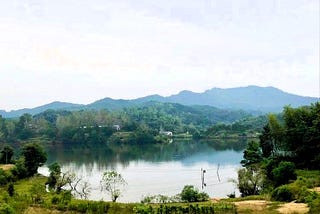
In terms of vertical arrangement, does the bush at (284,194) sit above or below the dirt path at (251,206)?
above

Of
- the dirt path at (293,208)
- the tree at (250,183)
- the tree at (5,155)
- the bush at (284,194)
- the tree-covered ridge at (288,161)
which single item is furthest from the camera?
the tree at (5,155)

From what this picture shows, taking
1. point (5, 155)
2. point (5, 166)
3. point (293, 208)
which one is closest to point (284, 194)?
point (293, 208)

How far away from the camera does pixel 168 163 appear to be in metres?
53.8

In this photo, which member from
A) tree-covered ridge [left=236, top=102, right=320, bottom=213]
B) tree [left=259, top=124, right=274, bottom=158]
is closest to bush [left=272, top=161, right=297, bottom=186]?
tree-covered ridge [left=236, top=102, right=320, bottom=213]

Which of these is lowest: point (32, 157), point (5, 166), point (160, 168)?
point (160, 168)

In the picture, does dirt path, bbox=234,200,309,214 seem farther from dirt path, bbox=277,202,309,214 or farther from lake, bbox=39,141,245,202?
lake, bbox=39,141,245,202

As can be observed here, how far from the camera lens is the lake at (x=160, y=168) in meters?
34.7

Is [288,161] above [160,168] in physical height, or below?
above

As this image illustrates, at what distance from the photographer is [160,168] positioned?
48875 mm

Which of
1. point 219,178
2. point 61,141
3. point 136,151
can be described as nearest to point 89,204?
point 219,178

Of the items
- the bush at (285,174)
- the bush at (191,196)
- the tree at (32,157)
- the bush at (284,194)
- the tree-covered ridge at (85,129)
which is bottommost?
the bush at (191,196)

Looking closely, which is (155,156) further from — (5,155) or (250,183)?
(250,183)

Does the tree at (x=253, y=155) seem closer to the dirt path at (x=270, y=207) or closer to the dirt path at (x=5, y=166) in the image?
the dirt path at (x=270, y=207)

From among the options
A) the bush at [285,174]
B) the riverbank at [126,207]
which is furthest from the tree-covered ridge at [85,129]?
the riverbank at [126,207]
